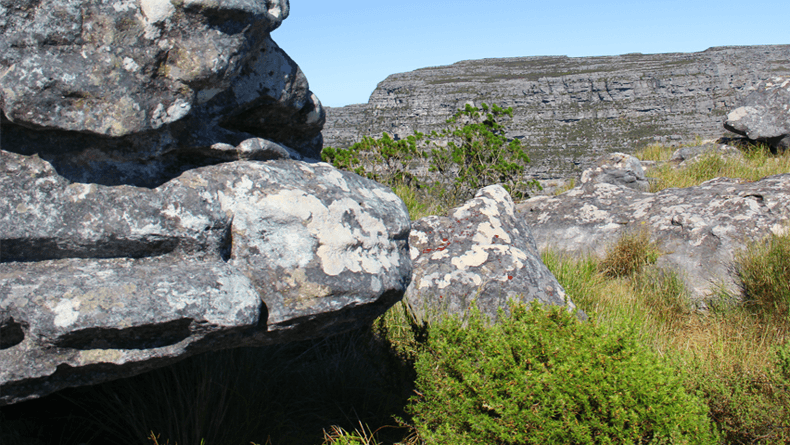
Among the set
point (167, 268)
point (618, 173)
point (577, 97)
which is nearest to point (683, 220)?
point (618, 173)

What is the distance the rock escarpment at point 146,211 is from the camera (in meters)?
1.64

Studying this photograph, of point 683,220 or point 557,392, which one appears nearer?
point 557,392

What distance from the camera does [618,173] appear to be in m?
7.84

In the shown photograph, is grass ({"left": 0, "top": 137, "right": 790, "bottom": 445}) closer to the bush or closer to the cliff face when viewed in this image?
the bush

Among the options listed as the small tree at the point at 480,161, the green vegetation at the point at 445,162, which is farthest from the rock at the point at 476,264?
the small tree at the point at 480,161

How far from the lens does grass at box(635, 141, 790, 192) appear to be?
7.68m

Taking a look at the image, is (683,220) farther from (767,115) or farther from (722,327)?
(767,115)

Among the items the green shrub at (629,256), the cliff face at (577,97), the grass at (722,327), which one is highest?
the cliff face at (577,97)

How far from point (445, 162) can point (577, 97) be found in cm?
6938

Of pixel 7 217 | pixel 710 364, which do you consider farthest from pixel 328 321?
pixel 710 364

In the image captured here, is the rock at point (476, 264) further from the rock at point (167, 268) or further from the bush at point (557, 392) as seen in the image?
the rock at point (167, 268)

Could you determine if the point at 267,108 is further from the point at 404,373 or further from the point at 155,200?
the point at 404,373

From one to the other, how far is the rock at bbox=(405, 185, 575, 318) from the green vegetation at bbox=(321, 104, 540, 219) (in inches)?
133

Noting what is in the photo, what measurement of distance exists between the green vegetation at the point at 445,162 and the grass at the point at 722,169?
7.11ft
